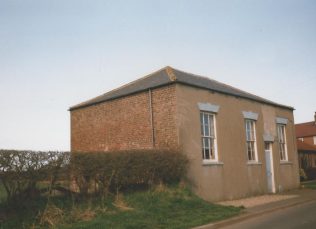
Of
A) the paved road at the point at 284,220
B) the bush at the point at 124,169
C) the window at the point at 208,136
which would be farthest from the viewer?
the window at the point at 208,136

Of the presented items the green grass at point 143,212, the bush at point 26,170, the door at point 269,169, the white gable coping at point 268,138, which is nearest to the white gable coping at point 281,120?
the white gable coping at point 268,138

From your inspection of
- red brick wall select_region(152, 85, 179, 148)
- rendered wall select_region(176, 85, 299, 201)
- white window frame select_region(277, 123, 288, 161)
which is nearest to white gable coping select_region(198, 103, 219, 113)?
rendered wall select_region(176, 85, 299, 201)

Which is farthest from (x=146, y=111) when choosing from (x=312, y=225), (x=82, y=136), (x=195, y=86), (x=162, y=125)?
(x=312, y=225)

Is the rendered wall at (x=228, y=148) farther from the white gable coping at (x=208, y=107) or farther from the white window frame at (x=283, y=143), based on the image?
the white window frame at (x=283, y=143)

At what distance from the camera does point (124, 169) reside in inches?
463

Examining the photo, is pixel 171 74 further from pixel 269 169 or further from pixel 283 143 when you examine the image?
pixel 283 143

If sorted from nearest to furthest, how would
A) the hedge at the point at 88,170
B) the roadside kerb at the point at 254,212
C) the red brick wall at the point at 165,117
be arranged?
1. the hedge at the point at 88,170
2. the roadside kerb at the point at 254,212
3. the red brick wall at the point at 165,117

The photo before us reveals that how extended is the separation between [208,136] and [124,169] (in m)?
5.39

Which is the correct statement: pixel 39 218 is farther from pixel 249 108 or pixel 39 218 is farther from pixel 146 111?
pixel 249 108

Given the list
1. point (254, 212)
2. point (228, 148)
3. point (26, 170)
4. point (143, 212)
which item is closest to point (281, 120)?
point (228, 148)

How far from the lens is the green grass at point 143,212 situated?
9.18 meters

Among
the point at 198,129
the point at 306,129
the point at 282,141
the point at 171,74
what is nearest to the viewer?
the point at 198,129

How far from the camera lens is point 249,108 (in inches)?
749

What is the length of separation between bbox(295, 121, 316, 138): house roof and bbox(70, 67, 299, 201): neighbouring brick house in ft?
125
